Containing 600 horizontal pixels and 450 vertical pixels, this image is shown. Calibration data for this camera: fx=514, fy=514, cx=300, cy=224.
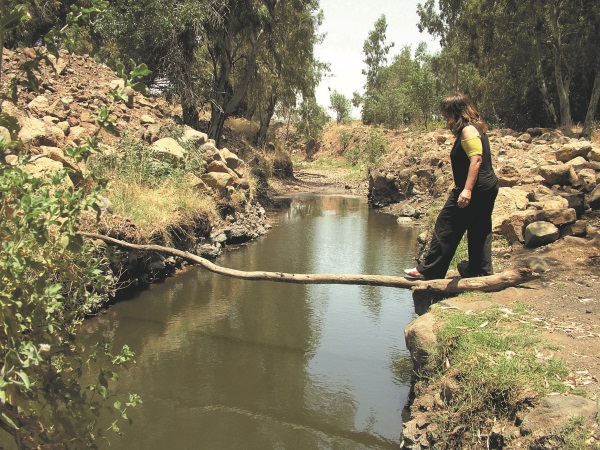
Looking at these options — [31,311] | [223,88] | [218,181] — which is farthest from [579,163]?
[223,88]

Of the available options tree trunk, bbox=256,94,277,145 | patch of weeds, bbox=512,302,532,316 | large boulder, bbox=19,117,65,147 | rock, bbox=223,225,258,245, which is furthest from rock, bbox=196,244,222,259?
tree trunk, bbox=256,94,277,145

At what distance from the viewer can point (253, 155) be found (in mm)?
21156

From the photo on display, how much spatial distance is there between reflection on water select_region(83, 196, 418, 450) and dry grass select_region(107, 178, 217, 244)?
3.15 feet

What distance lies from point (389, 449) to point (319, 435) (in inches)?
23.9

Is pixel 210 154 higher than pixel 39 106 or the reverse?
the reverse

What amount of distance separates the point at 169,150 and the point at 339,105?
45248 mm

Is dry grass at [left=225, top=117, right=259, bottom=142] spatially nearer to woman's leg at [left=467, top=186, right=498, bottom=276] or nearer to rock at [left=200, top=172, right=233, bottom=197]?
rock at [left=200, top=172, right=233, bottom=197]

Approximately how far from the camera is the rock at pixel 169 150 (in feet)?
35.0

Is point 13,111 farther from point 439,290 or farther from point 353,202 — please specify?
point 353,202

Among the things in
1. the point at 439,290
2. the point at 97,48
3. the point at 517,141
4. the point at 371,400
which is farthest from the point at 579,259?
the point at 97,48

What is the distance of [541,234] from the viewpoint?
6582 millimetres

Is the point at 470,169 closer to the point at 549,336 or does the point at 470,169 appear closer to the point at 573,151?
the point at 549,336

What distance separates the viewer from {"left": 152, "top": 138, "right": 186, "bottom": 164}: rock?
35.0 ft

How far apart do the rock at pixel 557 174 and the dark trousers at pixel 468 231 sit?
4.66 m
